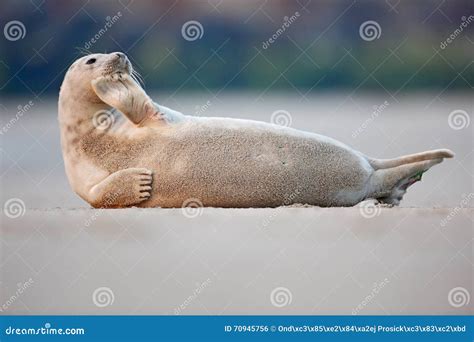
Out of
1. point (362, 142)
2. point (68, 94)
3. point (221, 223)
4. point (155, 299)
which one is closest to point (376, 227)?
point (221, 223)

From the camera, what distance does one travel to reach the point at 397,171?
24.3ft

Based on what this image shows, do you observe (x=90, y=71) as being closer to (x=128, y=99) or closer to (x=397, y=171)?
(x=128, y=99)

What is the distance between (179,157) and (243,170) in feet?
1.41

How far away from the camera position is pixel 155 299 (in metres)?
5.93

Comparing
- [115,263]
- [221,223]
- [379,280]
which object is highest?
[379,280]

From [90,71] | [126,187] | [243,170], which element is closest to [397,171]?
[243,170]

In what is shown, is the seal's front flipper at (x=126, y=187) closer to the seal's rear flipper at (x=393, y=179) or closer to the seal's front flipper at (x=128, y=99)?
the seal's front flipper at (x=128, y=99)

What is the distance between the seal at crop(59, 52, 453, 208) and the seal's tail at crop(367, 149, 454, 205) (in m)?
0.02

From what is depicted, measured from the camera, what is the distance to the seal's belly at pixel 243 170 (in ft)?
22.8

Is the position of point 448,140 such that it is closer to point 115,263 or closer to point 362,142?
point 362,142

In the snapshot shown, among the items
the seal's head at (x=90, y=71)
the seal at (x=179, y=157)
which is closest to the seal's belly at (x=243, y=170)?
the seal at (x=179, y=157)

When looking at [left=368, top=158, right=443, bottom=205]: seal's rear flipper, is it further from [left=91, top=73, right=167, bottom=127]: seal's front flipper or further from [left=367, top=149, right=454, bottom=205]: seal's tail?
[left=91, top=73, right=167, bottom=127]: seal's front flipper

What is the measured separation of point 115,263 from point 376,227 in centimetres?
160

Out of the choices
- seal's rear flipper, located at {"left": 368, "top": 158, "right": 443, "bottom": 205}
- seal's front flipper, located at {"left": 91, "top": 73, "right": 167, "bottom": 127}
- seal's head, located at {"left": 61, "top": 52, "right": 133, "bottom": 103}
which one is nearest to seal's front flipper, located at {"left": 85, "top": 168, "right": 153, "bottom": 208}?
seal's front flipper, located at {"left": 91, "top": 73, "right": 167, "bottom": 127}
